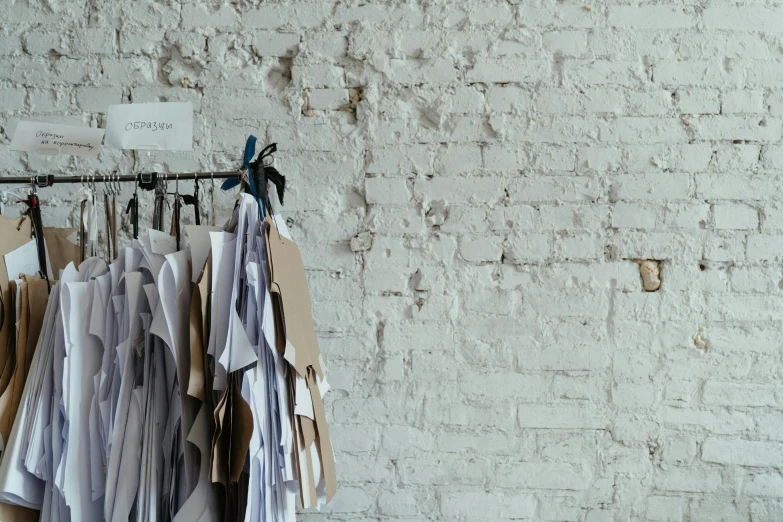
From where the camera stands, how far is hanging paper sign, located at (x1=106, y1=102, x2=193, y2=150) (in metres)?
1.33

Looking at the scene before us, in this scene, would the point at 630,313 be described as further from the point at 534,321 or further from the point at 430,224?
the point at 430,224

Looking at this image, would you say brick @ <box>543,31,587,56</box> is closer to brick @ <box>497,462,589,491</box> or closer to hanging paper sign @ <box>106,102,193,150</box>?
hanging paper sign @ <box>106,102,193,150</box>

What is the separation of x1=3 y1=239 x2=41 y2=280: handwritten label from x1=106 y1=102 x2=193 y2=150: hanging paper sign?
0.92ft

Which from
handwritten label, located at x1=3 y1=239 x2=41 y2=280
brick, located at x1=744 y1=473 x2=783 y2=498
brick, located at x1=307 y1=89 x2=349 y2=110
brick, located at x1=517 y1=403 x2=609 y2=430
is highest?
brick, located at x1=307 y1=89 x2=349 y2=110

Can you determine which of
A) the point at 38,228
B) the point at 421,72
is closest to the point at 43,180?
the point at 38,228

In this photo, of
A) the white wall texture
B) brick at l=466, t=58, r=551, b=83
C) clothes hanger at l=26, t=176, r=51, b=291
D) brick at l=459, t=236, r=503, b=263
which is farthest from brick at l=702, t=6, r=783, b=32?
clothes hanger at l=26, t=176, r=51, b=291

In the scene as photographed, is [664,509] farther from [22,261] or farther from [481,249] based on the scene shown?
[22,261]

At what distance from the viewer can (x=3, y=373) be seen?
1.15 meters

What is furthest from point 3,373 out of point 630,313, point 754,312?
point 754,312

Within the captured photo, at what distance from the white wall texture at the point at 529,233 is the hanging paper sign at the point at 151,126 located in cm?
19

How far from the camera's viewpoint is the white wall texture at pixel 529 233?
1.50 m

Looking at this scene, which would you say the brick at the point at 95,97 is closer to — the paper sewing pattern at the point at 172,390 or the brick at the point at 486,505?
the paper sewing pattern at the point at 172,390

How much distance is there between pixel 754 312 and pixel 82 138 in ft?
5.20

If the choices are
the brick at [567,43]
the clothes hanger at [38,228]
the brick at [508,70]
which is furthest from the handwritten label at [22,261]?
the brick at [567,43]
